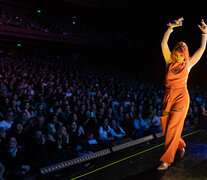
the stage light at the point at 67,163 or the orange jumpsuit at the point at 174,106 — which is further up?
the orange jumpsuit at the point at 174,106

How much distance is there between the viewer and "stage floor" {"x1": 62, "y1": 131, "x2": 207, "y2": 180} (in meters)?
2.40

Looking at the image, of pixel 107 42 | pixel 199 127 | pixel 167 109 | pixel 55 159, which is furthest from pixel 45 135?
pixel 107 42

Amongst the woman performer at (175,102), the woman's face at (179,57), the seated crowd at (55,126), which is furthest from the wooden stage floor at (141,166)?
the woman's face at (179,57)

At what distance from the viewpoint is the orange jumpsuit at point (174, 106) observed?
2.51 meters

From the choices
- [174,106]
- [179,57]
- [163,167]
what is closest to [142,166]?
[163,167]

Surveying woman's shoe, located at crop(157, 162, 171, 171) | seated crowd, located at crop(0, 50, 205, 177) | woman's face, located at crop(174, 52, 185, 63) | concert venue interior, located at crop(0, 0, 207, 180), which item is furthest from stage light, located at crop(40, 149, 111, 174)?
woman's face, located at crop(174, 52, 185, 63)

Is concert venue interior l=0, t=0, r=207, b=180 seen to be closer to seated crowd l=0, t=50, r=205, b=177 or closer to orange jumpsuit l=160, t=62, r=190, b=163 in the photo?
seated crowd l=0, t=50, r=205, b=177

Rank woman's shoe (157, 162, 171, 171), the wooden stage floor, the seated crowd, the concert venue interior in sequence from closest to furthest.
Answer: the wooden stage floor → woman's shoe (157, 162, 171, 171) → the concert venue interior → the seated crowd

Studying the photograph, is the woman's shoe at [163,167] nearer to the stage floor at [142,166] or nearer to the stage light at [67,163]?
the stage floor at [142,166]

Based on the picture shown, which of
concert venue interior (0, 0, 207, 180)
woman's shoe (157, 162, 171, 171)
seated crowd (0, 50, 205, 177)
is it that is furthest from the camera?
seated crowd (0, 50, 205, 177)

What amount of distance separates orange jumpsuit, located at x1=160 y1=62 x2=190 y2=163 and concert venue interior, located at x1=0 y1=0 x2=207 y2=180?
286 millimetres

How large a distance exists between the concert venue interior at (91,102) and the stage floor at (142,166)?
0.04 ft

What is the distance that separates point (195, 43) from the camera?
12672mm

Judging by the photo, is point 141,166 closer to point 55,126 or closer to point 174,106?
point 174,106
